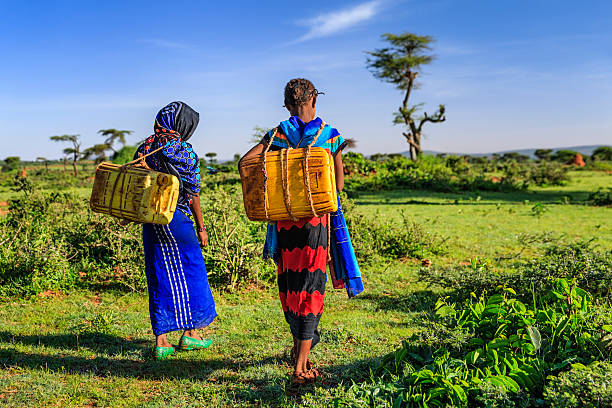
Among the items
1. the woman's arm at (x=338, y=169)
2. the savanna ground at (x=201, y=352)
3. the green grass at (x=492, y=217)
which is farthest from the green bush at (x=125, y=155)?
the woman's arm at (x=338, y=169)

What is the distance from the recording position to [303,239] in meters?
2.96

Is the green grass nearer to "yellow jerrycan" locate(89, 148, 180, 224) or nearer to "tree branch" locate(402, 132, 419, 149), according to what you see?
"yellow jerrycan" locate(89, 148, 180, 224)

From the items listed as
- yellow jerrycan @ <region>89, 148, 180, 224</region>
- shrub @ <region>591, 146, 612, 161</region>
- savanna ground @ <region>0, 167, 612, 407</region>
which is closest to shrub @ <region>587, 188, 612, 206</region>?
savanna ground @ <region>0, 167, 612, 407</region>

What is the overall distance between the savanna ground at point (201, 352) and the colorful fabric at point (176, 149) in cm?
116

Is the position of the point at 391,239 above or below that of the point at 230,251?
below

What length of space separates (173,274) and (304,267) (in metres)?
1.14

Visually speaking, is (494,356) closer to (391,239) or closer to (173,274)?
(173,274)

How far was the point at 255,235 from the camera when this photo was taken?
5.95m

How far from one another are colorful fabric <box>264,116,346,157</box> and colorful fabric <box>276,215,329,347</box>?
1.47 feet

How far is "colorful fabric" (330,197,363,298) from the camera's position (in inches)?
123

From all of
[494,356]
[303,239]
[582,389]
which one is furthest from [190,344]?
[582,389]

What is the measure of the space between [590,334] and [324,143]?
6.09 feet

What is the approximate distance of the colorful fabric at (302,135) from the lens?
9.64 feet

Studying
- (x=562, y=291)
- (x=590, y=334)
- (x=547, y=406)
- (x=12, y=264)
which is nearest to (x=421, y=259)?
(x=562, y=291)
